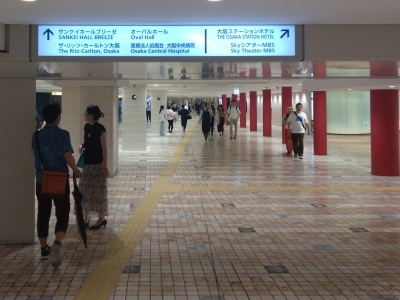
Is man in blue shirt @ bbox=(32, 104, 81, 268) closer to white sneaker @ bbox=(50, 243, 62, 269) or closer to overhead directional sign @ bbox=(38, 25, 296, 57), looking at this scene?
white sneaker @ bbox=(50, 243, 62, 269)

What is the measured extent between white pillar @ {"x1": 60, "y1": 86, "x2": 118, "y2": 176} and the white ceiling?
6.89 m

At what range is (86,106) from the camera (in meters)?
12.1

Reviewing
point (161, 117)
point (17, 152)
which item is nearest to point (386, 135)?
point (17, 152)

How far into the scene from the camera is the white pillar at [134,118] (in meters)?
19.1

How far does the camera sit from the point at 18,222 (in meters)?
6.22

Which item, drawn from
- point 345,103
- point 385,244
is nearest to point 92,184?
point 385,244

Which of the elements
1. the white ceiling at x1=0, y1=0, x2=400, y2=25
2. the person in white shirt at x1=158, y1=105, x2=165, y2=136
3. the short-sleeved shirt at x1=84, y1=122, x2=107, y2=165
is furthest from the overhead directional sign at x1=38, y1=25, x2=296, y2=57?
the person in white shirt at x1=158, y1=105, x2=165, y2=136

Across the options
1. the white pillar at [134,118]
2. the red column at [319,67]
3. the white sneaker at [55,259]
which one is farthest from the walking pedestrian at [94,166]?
the white pillar at [134,118]

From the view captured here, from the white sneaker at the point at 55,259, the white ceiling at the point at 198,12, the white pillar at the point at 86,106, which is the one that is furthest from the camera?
the white pillar at the point at 86,106

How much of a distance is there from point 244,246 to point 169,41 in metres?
2.46

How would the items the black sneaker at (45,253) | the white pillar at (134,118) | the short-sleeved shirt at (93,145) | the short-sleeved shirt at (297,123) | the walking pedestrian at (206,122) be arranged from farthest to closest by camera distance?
the walking pedestrian at (206,122), the white pillar at (134,118), the short-sleeved shirt at (297,123), the short-sleeved shirt at (93,145), the black sneaker at (45,253)

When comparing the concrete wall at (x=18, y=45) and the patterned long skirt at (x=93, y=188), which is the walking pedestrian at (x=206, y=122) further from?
the concrete wall at (x=18, y=45)

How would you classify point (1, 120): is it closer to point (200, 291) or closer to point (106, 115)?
point (200, 291)

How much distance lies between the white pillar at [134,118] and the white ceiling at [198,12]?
540 inches
